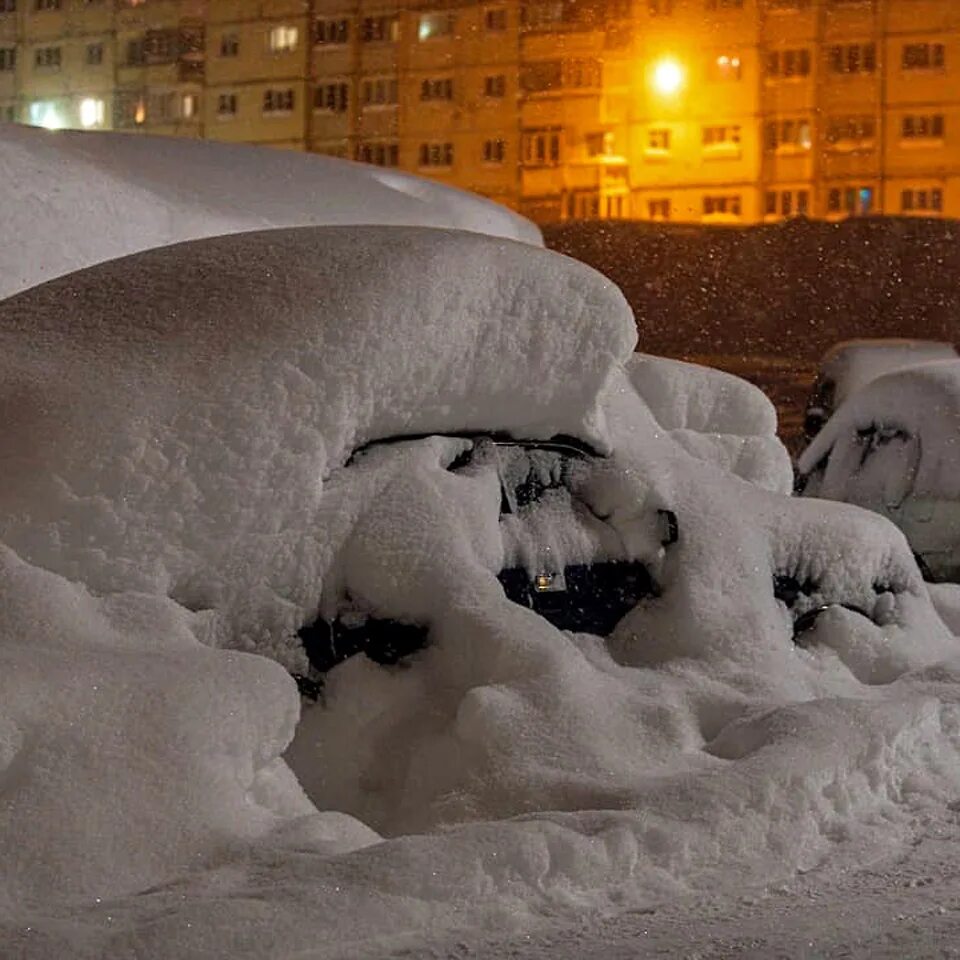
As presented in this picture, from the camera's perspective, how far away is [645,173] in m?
55.0

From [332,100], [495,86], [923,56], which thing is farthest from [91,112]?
[923,56]

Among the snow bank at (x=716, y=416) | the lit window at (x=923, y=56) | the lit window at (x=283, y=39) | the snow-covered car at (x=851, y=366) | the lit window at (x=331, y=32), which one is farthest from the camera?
the lit window at (x=331, y=32)

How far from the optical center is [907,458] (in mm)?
9062

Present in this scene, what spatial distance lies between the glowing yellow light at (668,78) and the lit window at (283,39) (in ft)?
41.8

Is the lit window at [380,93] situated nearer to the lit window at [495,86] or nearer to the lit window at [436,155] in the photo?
the lit window at [436,155]

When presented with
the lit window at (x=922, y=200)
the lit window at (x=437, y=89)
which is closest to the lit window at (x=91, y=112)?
the lit window at (x=437, y=89)

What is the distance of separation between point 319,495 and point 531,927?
130 cm

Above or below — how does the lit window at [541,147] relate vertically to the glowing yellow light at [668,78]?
below

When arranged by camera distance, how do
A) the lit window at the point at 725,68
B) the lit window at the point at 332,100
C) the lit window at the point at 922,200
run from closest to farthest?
1. the lit window at the point at 922,200
2. the lit window at the point at 725,68
3. the lit window at the point at 332,100

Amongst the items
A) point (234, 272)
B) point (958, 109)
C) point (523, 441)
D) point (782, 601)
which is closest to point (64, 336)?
point (234, 272)

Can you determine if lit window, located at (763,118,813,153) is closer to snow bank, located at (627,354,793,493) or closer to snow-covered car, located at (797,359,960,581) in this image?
snow-covered car, located at (797,359,960,581)

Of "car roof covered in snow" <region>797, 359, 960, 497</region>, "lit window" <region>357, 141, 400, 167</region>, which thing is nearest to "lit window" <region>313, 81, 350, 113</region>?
"lit window" <region>357, 141, 400, 167</region>

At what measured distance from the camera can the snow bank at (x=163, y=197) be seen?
233 inches

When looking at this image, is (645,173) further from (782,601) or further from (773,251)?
(782,601)
